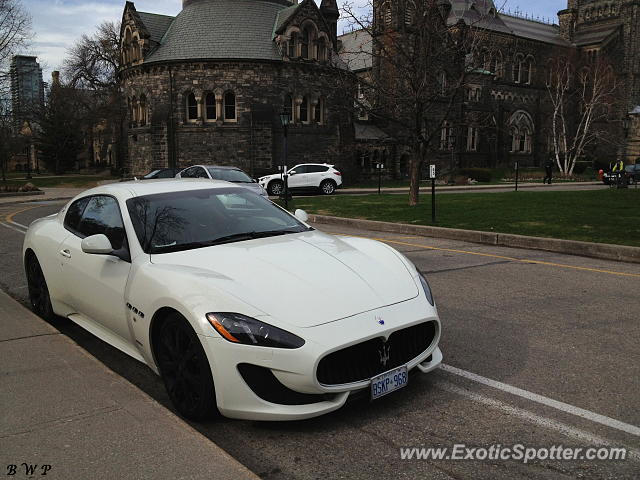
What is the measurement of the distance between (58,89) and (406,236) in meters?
65.2

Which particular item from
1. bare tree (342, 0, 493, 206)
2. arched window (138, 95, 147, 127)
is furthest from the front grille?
arched window (138, 95, 147, 127)

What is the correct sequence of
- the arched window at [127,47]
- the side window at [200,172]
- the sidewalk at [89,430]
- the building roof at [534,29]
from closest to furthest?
the sidewalk at [89,430]
the side window at [200,172]
the arched window at [127,47]
the building roof at [534,29]

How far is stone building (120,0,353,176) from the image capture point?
38562 millimetres

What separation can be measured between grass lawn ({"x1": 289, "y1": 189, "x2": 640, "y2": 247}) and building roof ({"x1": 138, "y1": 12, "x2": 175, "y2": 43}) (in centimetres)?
2629

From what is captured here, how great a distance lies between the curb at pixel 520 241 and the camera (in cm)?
975

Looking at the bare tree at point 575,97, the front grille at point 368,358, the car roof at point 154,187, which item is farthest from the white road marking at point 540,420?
the bare tree at point 575,97

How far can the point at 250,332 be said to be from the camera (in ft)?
10.4

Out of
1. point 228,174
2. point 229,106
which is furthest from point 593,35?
point 228,174

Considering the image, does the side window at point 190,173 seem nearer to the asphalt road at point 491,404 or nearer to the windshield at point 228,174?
the windshield at point 228,174

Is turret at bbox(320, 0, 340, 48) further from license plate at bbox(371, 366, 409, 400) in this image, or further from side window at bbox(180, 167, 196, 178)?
license plate at bbox(371, 366, 409, 400)

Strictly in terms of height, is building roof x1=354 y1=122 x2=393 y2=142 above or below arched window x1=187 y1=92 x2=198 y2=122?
below

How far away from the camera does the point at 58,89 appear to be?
6638cm

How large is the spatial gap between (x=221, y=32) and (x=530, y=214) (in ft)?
102

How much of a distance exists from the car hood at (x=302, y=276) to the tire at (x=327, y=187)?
2520 centimetres
